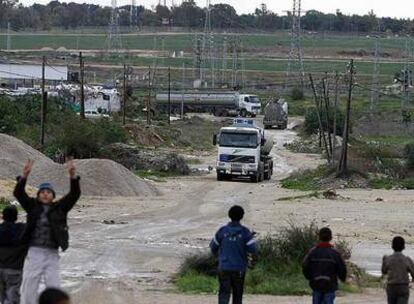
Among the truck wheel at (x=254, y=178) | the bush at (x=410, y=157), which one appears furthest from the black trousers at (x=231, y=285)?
the bush at (x=410, y=157)

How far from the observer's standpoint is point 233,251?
46.8 ft

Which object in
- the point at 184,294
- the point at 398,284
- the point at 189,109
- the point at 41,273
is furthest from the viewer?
the point at 189,109

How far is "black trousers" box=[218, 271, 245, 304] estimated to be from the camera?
14.4 m

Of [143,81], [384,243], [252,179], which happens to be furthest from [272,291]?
[143,81]

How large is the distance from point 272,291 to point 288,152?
61.0 meters

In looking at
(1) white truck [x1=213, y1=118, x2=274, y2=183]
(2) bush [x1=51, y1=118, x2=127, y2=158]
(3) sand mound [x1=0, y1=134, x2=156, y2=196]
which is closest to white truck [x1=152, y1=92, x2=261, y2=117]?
(2) bush [x1=51, y1=118, x2=127, y2=158]

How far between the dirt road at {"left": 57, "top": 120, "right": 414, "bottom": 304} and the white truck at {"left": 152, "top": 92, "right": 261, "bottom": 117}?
61.0 metres

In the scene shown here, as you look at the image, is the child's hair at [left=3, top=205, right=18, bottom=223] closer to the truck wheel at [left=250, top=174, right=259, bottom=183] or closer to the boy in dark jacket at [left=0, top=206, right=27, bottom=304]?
the boy in dark jacket at [left=0, top=206, right=27, bottom=304]

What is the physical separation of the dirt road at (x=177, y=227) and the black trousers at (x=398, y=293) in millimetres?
4607

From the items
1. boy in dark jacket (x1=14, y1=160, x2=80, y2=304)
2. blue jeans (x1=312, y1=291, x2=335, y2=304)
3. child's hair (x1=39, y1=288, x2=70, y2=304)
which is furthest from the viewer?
blue jeans (x1=312, y1=291, x2=335, y2=304)

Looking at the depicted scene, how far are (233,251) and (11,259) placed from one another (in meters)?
2.89

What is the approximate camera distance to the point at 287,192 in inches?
1859

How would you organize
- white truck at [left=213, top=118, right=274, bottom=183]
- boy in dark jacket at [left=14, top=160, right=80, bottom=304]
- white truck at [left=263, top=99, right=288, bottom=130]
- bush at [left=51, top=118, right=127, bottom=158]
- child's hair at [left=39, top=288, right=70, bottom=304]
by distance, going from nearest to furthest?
child's hair at [left=39, top=288, right=70, bottom=304]
boy in dark jacket at [left=14, top=160, right=80, bottom=304]
white truck at [left=213, top=118, right=274, bottom=183]
bush at [left=51, top=118, right=127, bottom=158]
white truck at [left=263, top=99, right=288, bottom=130]

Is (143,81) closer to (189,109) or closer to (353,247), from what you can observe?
(189,109)
